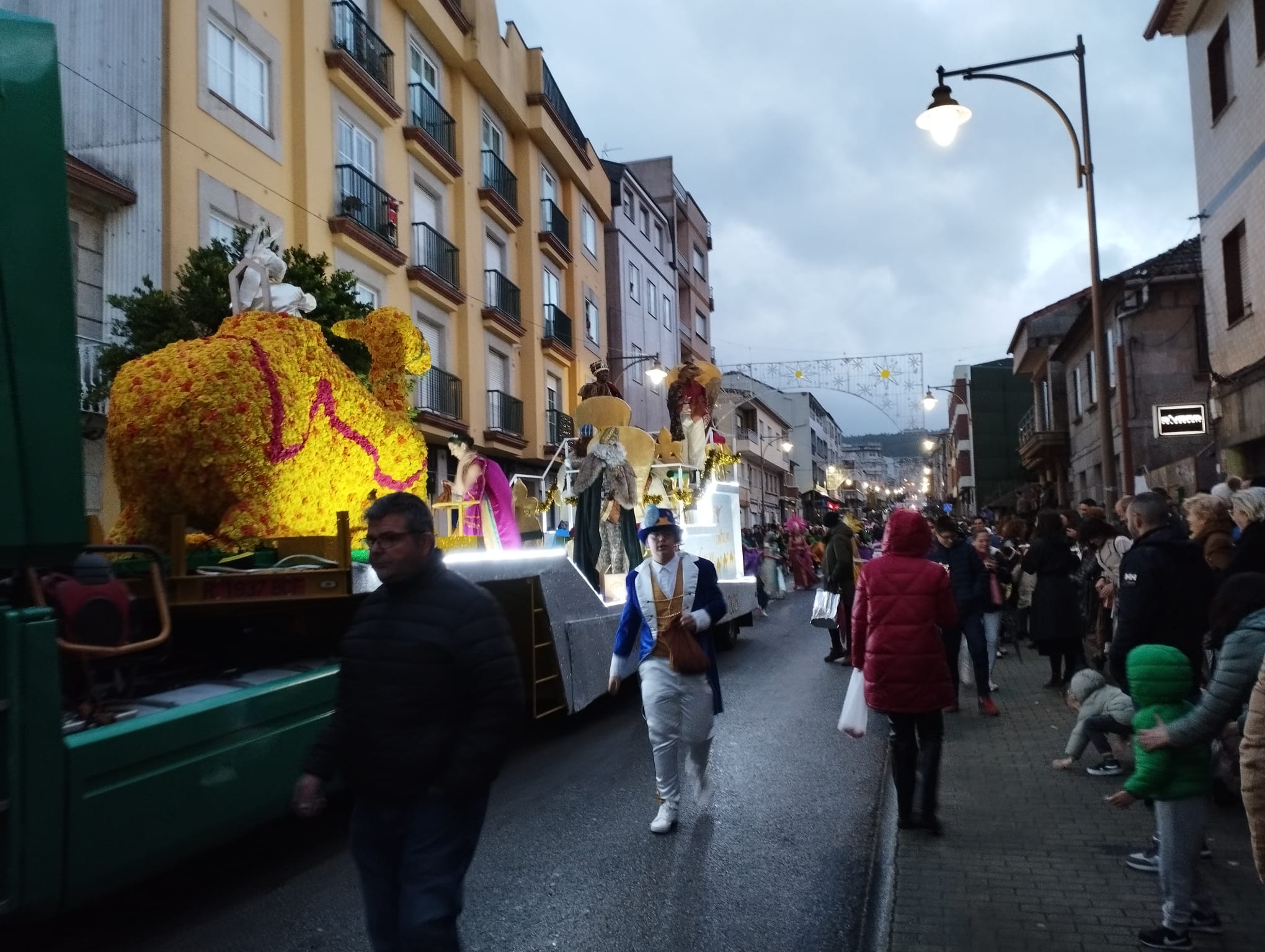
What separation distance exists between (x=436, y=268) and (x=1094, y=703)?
59.0 ft

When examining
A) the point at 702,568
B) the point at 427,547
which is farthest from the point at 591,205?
the point at 427,547

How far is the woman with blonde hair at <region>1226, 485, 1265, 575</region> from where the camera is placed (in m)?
4.79

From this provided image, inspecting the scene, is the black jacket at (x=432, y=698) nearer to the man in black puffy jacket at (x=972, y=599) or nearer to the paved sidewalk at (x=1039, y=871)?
the paved sidewalk at (x=1039, y=871)

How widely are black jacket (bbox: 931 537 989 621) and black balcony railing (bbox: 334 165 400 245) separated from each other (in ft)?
41.5

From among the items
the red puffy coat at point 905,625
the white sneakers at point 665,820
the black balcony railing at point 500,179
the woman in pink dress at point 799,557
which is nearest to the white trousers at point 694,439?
the red puffy coat at point 905,625

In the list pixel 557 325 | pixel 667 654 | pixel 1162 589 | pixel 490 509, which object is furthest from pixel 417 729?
pixel 557 325

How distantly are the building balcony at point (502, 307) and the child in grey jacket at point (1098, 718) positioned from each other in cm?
1901

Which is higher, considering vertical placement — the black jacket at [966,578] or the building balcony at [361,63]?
the building balcony at [361,63]

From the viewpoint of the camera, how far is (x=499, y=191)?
82.0 feet

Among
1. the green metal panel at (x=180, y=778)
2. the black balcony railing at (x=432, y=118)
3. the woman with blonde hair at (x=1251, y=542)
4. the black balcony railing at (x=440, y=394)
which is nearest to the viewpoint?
the green metal panel at (x=180, y=778)

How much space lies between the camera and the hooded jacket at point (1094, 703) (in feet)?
18.5

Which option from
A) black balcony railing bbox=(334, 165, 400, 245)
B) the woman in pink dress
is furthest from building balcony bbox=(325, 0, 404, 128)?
the woman in pink dress

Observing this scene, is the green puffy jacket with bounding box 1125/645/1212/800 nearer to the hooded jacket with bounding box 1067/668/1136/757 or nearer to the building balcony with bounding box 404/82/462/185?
the hooded jacket with bounding box 1067/668/1136/757

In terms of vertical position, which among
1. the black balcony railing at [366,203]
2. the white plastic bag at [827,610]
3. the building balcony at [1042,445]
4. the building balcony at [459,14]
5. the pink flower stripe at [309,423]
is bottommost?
the white plastic bag at [827,610]
